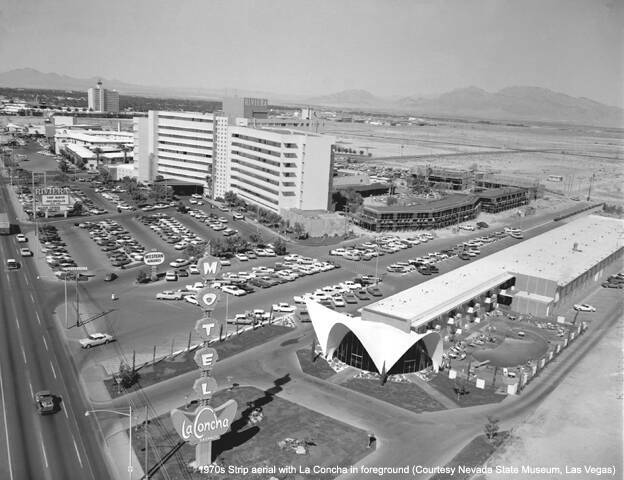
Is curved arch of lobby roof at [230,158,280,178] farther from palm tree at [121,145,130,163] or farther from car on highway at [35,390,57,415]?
car on highway at [35,390,57,415]

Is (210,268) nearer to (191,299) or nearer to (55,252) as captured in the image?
(191,299)

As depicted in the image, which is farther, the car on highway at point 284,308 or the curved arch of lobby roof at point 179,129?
the curved arch of lobby roof at point 179,129

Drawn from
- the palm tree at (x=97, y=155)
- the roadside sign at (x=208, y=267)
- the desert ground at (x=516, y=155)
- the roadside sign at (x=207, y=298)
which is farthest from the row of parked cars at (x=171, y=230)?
the desert ground at (x=516, y=155)

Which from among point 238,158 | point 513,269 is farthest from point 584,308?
point 238,158

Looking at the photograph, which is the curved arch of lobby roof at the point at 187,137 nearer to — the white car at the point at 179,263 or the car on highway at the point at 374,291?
the white car at the point at 179,263

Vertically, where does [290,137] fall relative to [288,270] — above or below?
above

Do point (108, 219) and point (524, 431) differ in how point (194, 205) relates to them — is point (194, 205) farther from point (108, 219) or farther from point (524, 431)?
point (524, 431)

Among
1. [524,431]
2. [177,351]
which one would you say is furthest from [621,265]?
[177,351]
